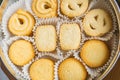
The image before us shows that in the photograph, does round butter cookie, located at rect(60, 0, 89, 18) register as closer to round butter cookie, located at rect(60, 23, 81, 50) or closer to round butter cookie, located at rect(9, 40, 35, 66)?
round butter cookie, located at rect(60, 23, 81, 50)

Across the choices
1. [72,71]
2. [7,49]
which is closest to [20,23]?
[7,49]

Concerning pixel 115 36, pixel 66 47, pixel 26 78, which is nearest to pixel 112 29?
pixel 115 36

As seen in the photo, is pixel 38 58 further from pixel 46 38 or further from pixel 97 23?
pixel 97 23

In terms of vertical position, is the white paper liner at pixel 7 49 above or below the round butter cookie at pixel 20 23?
below

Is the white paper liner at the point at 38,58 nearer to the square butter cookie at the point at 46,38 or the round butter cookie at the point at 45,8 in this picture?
the square butter cookie at the point at 46,38

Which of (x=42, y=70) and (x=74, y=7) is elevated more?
(x=74, y=7)

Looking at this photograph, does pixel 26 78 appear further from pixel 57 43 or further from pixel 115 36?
pixel 115 36

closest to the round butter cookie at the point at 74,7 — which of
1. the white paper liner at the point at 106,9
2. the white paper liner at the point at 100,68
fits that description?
the white paper liner at the point at 106,9
